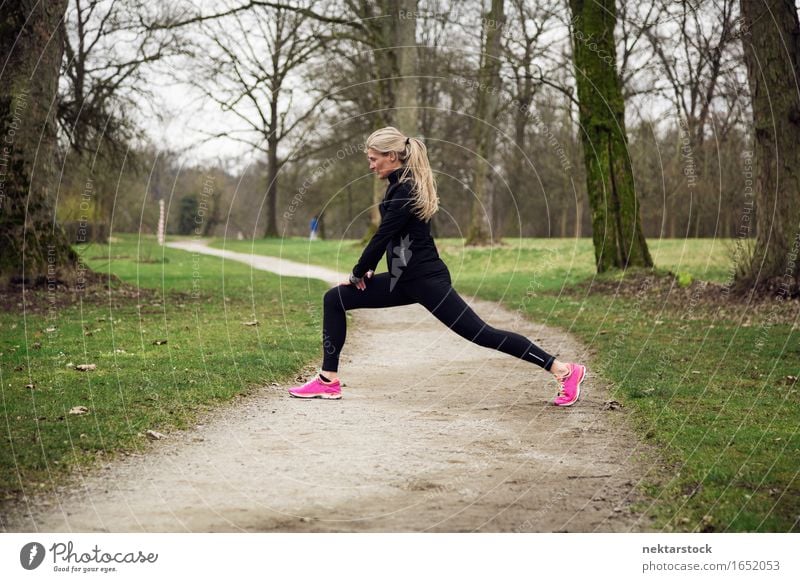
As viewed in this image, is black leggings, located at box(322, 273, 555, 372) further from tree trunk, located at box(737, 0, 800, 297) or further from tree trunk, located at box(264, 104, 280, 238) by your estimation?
tree trunk, located at box(264, 104, 280, 238)

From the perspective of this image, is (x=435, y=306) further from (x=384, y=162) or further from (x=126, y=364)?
(x=126, y=364)

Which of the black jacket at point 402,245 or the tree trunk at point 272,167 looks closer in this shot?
the black jacket at point 402,245

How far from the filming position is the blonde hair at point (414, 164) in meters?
7.25

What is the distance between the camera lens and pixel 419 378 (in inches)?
363

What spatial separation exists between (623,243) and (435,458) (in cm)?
1389

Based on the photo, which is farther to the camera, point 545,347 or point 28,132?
point 28,132

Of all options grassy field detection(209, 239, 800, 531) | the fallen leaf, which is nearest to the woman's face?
the fallen leaf

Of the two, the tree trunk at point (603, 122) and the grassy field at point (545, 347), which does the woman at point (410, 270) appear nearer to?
the grassy field at point (545, 347)

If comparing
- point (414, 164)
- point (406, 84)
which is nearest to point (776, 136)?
point (414, 164)

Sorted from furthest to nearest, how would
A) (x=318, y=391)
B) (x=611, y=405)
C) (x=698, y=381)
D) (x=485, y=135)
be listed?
1. (x=485, y=135)
2. (x=698, y=381)
3. (x=318, y=391)
4. (x=611, y=405)

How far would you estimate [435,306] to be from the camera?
7414 millimetres

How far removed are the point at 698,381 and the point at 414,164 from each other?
372 cm

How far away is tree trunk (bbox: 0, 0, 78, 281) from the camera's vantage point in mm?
14156

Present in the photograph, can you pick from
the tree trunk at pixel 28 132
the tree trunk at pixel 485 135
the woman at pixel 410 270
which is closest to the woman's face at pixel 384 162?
the woman at pixel 410 270
